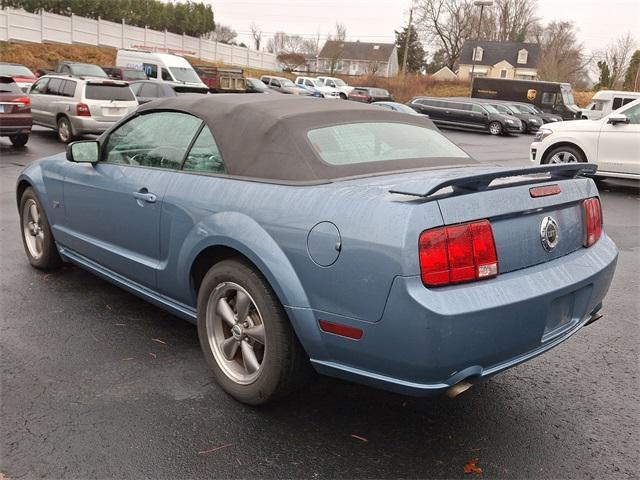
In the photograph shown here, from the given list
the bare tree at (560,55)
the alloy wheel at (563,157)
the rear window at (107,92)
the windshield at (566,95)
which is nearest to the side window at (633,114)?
the alloy wheel at (563,157)

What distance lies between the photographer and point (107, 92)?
14.9m

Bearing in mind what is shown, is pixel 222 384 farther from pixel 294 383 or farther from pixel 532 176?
pixel 532 176

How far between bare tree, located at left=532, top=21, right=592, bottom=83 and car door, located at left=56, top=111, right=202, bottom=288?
2575 inches

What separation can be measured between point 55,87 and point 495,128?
66.8ft

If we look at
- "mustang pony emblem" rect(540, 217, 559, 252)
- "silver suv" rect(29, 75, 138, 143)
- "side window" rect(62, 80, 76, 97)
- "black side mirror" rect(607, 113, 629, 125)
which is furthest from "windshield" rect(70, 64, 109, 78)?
"mustang pony emblem" rect(540, 217, 559, 252)

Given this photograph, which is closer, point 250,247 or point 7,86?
point 250,247

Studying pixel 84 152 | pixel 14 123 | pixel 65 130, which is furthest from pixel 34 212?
pixel 65 130

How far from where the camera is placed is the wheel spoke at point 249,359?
3.03 meters

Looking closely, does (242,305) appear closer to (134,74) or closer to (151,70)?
(134,74)

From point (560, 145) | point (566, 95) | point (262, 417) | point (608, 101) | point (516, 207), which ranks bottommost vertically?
point (262, 417)

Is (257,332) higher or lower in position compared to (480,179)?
lower

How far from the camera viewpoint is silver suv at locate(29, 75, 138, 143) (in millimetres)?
14547

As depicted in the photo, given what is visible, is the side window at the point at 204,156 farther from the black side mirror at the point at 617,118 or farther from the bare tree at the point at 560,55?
the bare tree at the point at 560,55

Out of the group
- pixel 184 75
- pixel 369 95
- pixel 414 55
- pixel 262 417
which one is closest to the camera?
pixel 262 417
